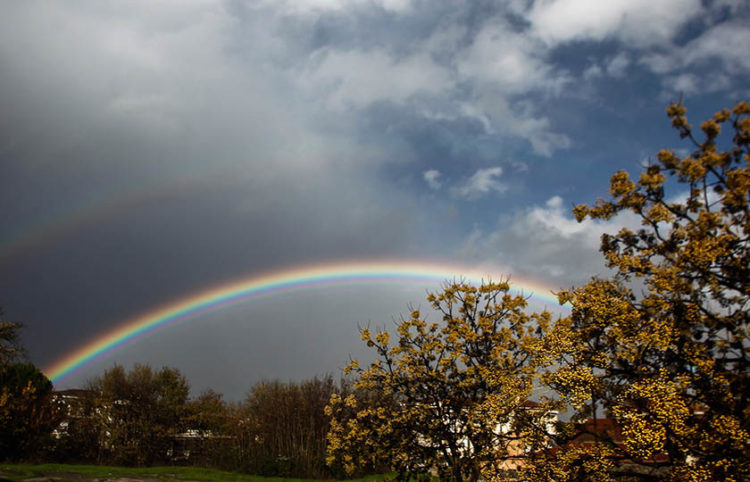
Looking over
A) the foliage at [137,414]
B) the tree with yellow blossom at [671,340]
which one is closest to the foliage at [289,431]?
the foliage at [137,414]

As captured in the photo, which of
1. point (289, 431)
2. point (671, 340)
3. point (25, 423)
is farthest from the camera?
point (289, 431)

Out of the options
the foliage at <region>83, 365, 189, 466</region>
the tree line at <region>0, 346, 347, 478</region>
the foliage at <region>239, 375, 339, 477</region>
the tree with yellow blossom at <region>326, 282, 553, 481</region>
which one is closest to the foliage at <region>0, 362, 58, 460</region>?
the tree line at <region>0, 346, 347, 478</region>

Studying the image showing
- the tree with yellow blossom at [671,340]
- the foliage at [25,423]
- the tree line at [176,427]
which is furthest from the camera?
the tree line at [176,427]

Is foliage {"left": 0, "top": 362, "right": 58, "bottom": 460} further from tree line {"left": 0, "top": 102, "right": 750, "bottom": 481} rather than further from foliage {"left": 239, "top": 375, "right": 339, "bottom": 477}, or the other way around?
tree line {"left": 0, "top": 102, "right": 750, "bottom": 481}

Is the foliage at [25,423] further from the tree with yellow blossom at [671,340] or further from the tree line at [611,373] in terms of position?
the tree with yellow blossom at [671,340]

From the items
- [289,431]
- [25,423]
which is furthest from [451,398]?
[25,423]

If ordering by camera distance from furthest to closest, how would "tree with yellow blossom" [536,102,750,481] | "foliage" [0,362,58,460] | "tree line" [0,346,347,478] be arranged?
"tree line" [0,346,347,478] < "foliage" [0,362,58,460] < "tree with yellow blossom" [536,102,750,481]

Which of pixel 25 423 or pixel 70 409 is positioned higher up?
pixel 70 409

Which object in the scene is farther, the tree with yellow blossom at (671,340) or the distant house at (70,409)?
the distant house at (70,409)

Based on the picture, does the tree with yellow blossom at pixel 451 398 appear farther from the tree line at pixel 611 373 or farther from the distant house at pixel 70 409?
the distant house at pixel 70 409

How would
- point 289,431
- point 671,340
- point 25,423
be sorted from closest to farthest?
point 671,340, point 25,423, point 289,431

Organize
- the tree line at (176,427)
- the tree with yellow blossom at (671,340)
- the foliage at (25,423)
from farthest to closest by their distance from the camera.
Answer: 1. the tree line at (176,427)
2. the foliage at (25,423)
3. the tree with yellow blossom at (671,340)

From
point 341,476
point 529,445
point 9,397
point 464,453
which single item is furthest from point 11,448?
point 529,445

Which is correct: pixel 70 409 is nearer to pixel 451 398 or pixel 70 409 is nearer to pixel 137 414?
pixel 137 414
